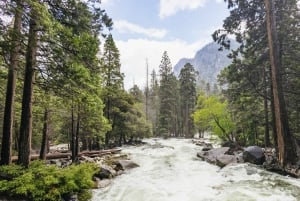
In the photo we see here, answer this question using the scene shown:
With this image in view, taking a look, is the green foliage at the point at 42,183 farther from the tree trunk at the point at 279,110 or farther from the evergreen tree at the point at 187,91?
the evergreen tree at the point at 187,91

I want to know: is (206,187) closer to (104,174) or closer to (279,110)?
(104,174)

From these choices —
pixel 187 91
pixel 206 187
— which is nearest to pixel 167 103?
pixel 187 91

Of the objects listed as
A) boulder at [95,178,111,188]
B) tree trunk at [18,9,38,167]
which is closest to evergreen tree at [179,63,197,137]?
boulder at [95,178,111,188]

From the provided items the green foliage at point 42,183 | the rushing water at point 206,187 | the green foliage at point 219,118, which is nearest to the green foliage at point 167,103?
the green foliage at point 219,118

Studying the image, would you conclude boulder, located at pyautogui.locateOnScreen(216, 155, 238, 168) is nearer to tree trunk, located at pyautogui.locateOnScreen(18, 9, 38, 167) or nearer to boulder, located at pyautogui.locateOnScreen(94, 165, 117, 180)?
boulder, located at pyautogui.locateOnScreen(94, 165, 117, 180)

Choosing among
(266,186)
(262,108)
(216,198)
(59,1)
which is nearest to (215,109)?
(262,108)

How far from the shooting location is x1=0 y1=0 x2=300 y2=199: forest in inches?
307

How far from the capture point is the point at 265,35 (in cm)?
1436

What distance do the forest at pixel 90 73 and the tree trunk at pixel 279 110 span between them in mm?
44

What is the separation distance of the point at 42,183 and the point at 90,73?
13.7 ft

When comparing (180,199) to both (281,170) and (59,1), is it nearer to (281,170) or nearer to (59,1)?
(281,170)

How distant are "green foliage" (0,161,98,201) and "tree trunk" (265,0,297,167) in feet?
28.4

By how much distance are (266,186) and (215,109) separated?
665 inches

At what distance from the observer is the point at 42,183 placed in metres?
7.04
